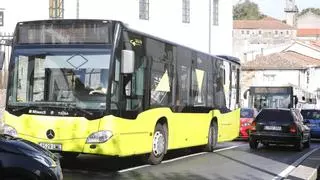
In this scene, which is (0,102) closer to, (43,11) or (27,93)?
(27,93)

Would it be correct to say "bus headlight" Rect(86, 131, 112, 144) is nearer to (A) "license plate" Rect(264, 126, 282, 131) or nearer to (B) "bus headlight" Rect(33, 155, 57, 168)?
(B) "bus headlight" Rect(33, 155, 57, 168)

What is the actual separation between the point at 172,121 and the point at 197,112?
224cm

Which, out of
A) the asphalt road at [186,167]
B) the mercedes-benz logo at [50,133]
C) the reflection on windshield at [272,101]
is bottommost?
the asphalt road at [186,167]

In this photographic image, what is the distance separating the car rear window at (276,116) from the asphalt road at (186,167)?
355 centimetres

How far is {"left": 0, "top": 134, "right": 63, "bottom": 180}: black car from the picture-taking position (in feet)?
24.7

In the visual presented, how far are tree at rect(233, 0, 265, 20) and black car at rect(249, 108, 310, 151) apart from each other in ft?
432

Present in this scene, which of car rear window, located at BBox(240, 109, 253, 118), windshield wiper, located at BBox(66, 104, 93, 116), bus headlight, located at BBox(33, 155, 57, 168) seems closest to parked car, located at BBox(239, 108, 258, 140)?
car rear window, located at BBox(240, 109, 253, 118)

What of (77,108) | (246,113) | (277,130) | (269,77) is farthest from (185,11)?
(77,108)

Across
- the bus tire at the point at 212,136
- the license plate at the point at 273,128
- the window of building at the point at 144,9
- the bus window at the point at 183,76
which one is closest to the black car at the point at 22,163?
the bus window at the point at 183,76

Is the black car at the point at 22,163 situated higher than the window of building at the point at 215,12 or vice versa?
the window of building at the point at 215,12

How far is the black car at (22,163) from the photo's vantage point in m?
7.53

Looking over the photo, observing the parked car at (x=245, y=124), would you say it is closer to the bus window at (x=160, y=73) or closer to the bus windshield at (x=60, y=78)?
the bus window at (x=160, y=73)

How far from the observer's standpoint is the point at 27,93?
508 inches

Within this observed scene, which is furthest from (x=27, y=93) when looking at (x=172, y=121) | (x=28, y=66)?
(x=172, y=121)
